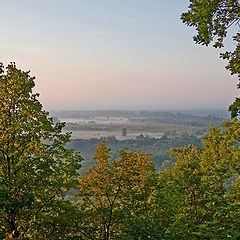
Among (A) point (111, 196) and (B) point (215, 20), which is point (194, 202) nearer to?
(A) point (111, 196)

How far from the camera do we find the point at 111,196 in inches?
460

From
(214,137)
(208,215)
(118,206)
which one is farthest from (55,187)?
(214,137)

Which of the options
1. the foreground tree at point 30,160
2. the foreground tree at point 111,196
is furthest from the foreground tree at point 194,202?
the foreground tree at point 30,160

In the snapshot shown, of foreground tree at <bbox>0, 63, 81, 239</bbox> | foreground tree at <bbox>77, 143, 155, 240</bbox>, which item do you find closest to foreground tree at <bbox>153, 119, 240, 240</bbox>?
foreground tree at <bbox>77, 143, 155, 240</bbox>

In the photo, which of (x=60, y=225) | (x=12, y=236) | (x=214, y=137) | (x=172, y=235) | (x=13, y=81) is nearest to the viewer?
(x=172, y=235)

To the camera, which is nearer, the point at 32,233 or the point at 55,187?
the point at 32,233

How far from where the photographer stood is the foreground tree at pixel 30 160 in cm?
934

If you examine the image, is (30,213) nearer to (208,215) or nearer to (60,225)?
(60,225)

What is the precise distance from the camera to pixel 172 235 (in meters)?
8.02

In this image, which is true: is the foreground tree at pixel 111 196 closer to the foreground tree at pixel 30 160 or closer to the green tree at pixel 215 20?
the foreground tree at pixel 30 160

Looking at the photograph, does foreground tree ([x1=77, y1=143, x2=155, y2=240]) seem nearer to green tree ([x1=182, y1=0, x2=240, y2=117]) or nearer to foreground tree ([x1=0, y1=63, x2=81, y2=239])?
foreground tree ([x1=0, y1=63, x2=81, y2=239])

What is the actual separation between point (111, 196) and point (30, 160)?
13.4 feet

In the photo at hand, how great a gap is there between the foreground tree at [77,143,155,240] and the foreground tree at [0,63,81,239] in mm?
1113

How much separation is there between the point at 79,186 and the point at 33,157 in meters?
2.46
